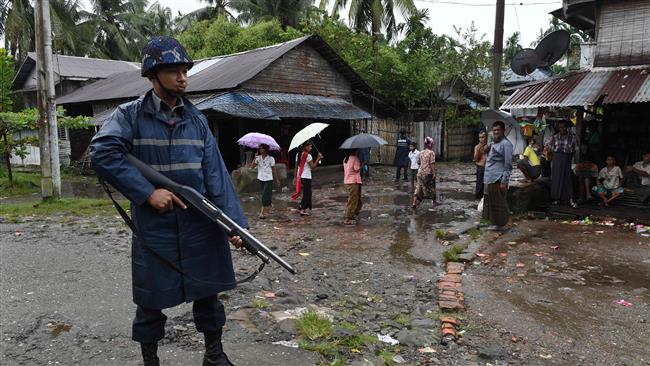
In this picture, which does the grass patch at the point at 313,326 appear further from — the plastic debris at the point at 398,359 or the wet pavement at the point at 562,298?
the wet pavement at the point at 562,298

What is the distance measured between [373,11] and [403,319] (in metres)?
24.0

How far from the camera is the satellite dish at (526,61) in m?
10.1

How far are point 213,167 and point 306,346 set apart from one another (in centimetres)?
145

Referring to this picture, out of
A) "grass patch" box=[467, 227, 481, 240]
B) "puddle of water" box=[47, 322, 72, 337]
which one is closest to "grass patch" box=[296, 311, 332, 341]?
"puddle of water" box=[47, 322, 72, 337]

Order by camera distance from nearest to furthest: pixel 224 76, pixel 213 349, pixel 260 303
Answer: pixel 213 349, pixel 260 303, pixel 224 76

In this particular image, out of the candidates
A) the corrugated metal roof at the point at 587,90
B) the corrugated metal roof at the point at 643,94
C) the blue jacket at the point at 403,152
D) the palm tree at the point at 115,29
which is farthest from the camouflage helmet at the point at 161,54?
the palm tree at the point at 115,29

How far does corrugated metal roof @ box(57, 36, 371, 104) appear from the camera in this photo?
14.9m

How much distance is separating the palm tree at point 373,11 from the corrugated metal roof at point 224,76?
8.44 meters

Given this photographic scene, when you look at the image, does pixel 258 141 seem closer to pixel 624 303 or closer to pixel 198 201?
pixel 624 303

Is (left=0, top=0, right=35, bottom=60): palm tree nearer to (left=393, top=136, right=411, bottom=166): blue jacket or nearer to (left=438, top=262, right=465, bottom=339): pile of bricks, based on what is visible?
(left=393, top=136, right=411, bottom=166): blue jacket

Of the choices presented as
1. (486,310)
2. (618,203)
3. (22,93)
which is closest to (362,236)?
(486,310)

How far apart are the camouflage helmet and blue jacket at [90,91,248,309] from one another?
194 millimetres

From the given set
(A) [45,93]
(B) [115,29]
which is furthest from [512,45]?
(A) [45,93]

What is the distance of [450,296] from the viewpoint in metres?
4.60
